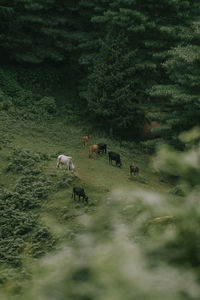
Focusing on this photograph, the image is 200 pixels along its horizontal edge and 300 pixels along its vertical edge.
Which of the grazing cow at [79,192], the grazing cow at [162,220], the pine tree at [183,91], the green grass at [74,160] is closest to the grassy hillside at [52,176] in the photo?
the green grass at [74,160]

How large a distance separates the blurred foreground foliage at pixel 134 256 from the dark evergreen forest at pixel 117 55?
1351 cm

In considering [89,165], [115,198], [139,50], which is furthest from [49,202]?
[139,50]

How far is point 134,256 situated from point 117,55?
63.0 feet

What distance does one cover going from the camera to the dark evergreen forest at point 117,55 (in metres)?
16.7

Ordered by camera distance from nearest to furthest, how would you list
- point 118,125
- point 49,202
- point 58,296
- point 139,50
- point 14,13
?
point 58,296, point 49,202, point 118,125, point 139,50, point 14,13

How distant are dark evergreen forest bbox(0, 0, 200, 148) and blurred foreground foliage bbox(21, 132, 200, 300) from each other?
1351 centimetres

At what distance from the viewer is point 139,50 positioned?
21.1m

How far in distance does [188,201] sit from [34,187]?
1034 centimetres

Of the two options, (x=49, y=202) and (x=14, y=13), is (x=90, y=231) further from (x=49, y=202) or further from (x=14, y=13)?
(x=14, y=13)

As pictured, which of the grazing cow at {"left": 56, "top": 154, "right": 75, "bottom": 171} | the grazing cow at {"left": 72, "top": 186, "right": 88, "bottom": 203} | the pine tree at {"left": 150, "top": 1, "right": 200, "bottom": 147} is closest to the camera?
the grazing cow at {"left": 72, "top": 186, "right": 88, "bottom": 203}

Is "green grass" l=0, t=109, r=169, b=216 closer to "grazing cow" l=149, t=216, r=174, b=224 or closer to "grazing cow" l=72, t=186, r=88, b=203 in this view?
"grazing cow" l=72, t=186, r=88, b=203

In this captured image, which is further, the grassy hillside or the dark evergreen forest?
the dark evergreen forest

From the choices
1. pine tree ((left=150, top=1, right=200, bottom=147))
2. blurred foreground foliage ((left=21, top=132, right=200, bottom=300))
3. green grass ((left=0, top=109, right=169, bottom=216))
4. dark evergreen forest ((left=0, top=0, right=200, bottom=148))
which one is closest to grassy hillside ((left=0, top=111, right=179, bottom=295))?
green grass ((left=0, top=109, right=169, bottom=216))

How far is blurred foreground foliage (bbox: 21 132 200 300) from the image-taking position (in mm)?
1418
